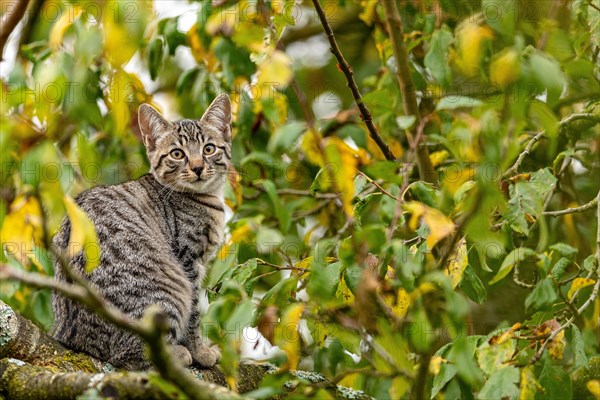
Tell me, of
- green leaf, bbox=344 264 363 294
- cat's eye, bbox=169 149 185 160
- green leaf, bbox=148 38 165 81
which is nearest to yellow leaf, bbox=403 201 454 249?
green leaf, bbox=344 264 363 294

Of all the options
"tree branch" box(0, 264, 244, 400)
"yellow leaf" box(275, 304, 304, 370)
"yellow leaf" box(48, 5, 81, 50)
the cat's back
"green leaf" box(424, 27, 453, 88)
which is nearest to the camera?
"tree branch" box(0, 264, 244, 400)

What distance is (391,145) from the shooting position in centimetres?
574

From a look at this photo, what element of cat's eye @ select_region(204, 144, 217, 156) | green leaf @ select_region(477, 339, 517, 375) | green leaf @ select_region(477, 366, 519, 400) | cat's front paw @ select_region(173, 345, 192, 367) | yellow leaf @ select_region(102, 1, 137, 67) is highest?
yellow leaf @ select_region(102, 1, 137, 67)

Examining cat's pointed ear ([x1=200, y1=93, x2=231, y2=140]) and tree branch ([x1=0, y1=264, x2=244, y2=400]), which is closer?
tree branch ([x1=0, y1=264, x2=244, y2=400])

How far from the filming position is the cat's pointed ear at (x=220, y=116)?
570 cm

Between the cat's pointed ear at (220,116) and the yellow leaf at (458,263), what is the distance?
8.51ft

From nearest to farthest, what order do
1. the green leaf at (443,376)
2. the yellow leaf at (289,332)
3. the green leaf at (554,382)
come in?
1. the yellow leaf at (289,332)
2. the green leaf at (443,376)
3. the green leaf at (554,382)

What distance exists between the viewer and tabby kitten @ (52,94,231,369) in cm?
432

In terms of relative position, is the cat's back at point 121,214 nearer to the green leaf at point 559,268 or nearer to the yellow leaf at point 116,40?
the yellow leaf at point 116,40

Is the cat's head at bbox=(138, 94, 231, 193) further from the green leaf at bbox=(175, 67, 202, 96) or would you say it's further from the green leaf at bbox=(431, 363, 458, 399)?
the green leaf at bbox=(431, 363, 458, 399)

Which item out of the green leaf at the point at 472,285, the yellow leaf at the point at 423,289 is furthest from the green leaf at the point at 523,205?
the yellow leaf at the point at 423,289

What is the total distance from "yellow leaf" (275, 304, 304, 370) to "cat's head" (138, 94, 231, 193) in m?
2.17

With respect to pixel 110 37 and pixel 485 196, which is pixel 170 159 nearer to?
pixel 110 37

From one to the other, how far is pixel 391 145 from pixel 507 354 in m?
2.79
